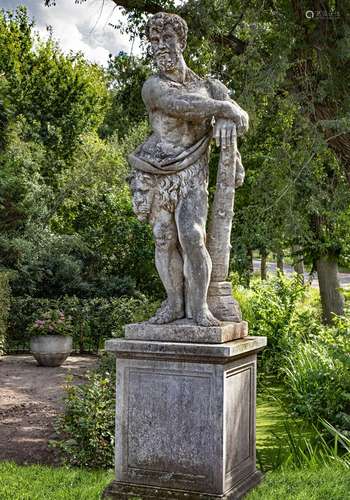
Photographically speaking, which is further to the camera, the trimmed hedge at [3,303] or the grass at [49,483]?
the trimmed hedge at [3,303]

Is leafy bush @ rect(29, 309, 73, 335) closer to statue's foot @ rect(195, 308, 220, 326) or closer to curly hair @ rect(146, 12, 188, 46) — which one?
statue's foot @ rect(195, 308, 220, 326)

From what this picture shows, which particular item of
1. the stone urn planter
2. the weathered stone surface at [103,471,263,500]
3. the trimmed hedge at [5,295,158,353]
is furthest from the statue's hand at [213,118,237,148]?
the trimmed hedge at [5,295,158,353]

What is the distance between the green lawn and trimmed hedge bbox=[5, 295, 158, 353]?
793 centimetres

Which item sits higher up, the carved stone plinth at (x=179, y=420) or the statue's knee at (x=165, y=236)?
the statue's knee at (x=165, y=236)

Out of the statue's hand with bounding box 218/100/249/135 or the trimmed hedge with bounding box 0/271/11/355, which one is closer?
the statue's hand with bounding box 218/100/249/135

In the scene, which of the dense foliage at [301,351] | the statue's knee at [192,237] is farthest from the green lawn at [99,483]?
the statue's knee at [192,237]

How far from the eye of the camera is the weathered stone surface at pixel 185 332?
3951mm

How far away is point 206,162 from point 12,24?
2057 cm

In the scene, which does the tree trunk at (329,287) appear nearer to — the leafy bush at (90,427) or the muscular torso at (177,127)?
the leafy bush at (90,427)

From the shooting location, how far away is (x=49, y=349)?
39.5 ft

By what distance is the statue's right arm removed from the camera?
4145 millimetres

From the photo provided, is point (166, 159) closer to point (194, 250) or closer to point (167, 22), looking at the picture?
point (194, 250)

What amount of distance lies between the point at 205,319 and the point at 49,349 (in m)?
8.55

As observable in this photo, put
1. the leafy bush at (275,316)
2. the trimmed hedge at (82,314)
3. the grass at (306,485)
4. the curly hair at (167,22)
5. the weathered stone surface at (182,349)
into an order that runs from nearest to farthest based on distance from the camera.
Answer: the weathered stone surface at (182,349) → the grass at (306,485) → the curly hair at (167,22) → the leafy bush at (275,316) → the trimmed hedge at (82,314)
